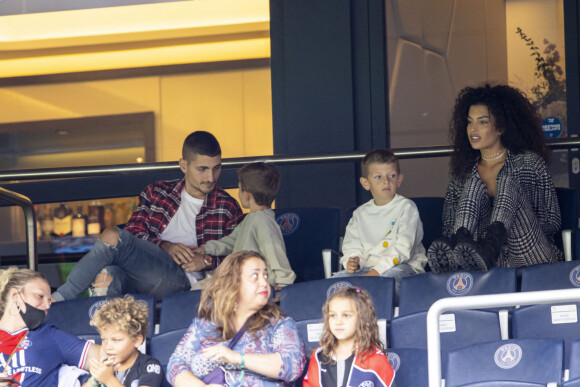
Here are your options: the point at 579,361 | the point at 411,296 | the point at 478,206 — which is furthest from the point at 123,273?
the point at 579,361

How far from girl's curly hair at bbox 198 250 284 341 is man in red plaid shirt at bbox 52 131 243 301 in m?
1.05

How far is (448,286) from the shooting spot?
4.13m

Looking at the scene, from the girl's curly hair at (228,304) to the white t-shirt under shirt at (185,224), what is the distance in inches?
58.1

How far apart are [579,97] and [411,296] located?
2898 mm

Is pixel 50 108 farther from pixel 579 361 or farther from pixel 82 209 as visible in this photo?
pixel 579 361

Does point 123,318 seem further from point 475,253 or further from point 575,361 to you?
point 575,361

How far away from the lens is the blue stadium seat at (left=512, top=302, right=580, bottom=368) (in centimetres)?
372

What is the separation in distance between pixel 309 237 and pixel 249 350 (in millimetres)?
1750

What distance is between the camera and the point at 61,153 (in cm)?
705

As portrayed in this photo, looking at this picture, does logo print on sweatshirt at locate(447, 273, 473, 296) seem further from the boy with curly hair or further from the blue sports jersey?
the blue sports jersey

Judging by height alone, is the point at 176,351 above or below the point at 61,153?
below

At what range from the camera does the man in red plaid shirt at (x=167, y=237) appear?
4711 millimetres

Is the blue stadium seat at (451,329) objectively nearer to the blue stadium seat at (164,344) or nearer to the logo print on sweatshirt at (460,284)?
the logo print on sweatshirt at (460,284)

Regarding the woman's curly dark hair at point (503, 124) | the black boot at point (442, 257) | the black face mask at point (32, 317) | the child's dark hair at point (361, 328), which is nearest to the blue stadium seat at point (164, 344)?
the black face mask at point (32, 317)
